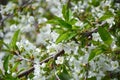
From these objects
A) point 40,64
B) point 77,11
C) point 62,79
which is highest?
point 77,11

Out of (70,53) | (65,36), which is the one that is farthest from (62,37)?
(70,53)

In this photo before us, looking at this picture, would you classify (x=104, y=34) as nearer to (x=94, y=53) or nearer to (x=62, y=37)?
(x=94, y=53)

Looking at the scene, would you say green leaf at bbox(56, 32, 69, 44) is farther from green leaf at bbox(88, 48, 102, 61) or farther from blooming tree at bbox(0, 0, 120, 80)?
green leaf at bbox(88, 48, 102, 61)

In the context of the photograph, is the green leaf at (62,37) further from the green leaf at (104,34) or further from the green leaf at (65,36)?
the green leaf at (104,34)

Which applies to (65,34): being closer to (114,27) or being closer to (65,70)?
(65,70)

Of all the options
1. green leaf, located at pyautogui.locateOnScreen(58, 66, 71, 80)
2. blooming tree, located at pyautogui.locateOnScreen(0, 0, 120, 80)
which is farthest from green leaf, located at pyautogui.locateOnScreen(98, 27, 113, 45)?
green leaf, located at pyautogui.locateOnScreen(58, 66, 71, 80)

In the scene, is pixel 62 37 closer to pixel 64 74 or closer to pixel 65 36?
pixel 65 36

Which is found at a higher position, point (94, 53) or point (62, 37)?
point (62, 37)

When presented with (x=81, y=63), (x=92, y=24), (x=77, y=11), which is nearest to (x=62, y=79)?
(x=81, y=63)

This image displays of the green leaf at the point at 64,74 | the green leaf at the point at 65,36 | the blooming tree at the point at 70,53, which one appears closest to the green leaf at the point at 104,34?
the blooming tree at the point at 70,53

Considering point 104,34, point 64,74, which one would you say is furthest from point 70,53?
point 104,34

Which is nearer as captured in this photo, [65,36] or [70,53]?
[65,36]
